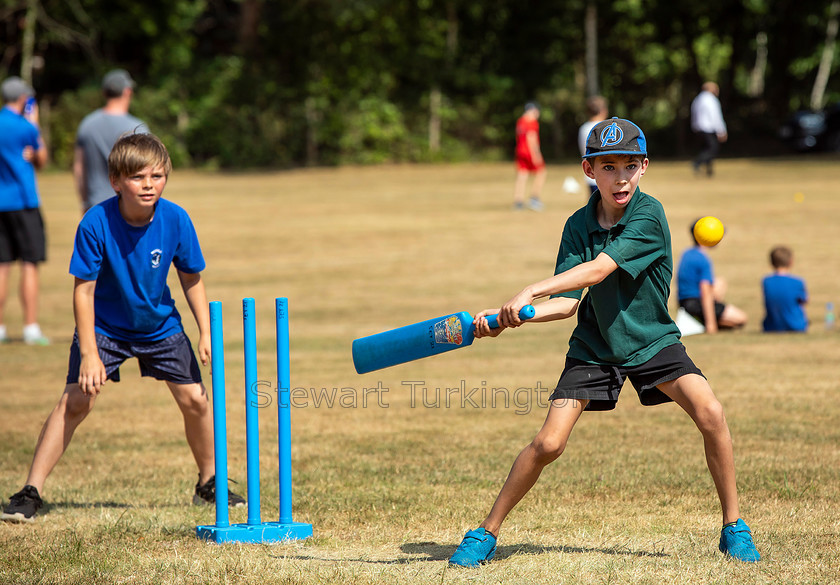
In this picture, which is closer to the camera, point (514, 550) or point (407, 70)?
point (514, 550)

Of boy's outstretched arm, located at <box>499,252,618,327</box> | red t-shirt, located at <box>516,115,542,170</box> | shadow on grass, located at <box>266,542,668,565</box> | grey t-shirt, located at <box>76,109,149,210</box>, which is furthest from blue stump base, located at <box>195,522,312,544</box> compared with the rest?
red t-shirt, located at <box>516,115,542,170</box>

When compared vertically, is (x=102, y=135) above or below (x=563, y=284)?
above

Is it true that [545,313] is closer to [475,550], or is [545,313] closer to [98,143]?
[475,550]

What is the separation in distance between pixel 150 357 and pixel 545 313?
2.10 m

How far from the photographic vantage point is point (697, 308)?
11.5 metres

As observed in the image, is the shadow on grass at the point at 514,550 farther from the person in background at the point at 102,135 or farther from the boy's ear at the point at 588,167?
the person in background at the point at 102,135

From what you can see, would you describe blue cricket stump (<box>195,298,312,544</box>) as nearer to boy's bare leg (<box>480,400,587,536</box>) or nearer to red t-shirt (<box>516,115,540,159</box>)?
boy's bare leg (<box>480,400,587,536</box>)

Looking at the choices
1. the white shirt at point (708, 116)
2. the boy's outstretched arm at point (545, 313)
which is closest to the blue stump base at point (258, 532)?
the boy's outstretched arm at point (545, 313)

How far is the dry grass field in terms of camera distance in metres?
4.41

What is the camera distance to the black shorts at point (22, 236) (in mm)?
10219

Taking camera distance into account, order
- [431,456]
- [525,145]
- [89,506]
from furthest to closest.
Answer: [525,145]
[431,456]
[89,506]

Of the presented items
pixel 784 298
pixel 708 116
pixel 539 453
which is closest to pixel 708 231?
pixel 539 453

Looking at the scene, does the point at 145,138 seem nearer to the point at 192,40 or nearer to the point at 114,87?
the point at 114,87

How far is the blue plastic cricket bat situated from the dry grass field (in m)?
0.86
